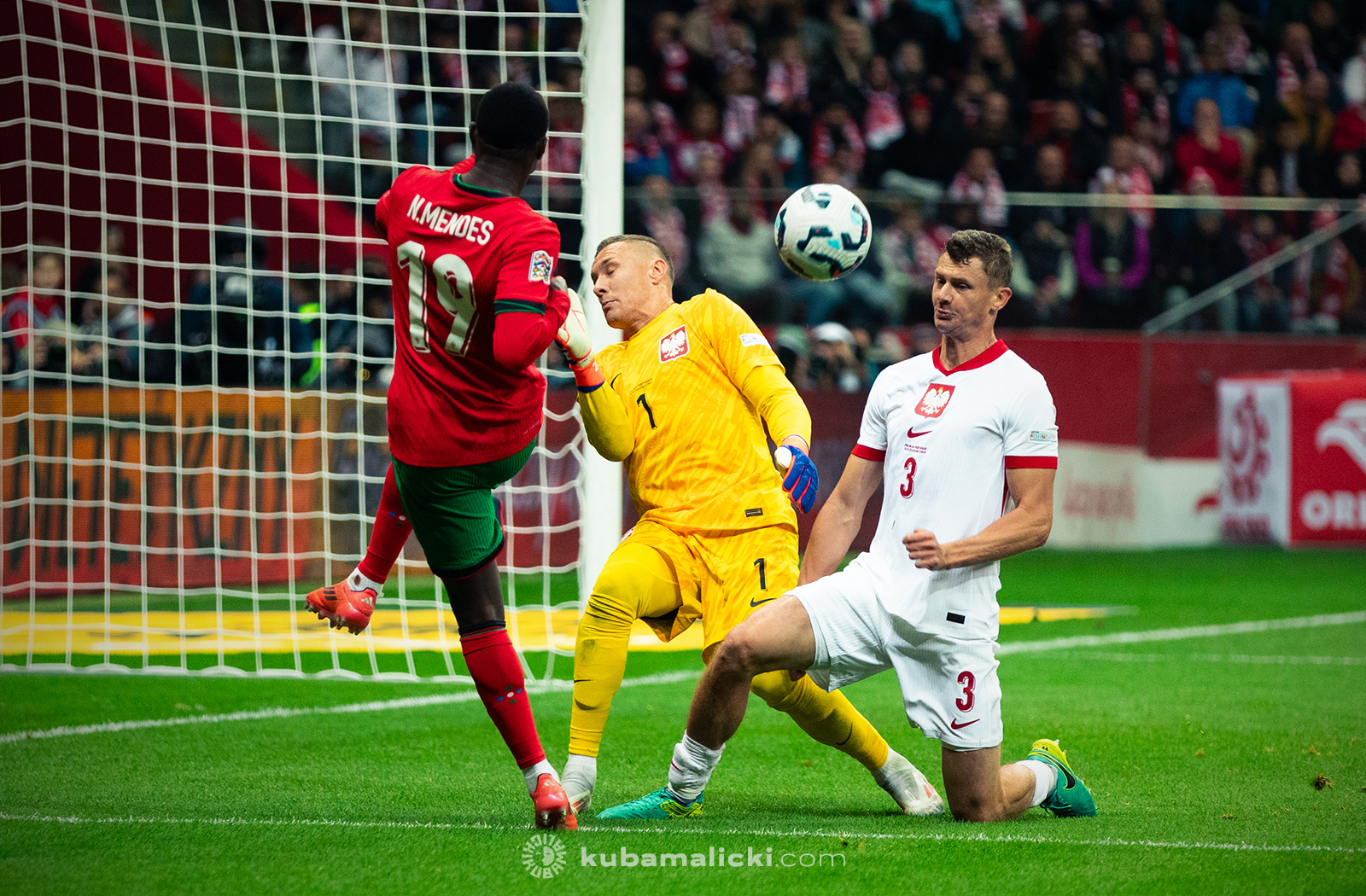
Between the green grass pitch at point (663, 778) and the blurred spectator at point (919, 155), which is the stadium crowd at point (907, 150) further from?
the green grass pitch at point (663, 778)

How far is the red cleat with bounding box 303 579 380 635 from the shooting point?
179 inches

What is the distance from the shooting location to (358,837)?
424cm

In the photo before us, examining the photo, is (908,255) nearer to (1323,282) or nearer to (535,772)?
(1323,282)

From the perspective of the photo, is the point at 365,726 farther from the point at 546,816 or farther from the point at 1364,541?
the point at 1364,541

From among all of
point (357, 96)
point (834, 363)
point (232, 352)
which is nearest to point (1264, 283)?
point (834, 363)

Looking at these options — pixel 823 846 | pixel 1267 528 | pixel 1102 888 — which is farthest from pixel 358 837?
pixel 1267 528

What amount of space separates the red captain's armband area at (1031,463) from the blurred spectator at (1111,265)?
382 inches

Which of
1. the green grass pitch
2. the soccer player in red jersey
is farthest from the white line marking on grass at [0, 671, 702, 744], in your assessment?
the soccer player in red jersey

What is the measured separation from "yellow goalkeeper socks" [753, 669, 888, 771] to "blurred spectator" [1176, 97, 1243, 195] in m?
13.0

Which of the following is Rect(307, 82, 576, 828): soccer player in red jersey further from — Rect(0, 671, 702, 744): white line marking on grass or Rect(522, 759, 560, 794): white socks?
Rect(0, 671, 702, 744): white line marking on grass

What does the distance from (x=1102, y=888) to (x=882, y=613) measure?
1.12 metres

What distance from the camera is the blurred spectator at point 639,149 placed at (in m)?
14.6

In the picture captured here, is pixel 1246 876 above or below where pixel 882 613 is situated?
below

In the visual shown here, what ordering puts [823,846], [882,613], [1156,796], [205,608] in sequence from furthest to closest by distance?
[205,608], [1156,796], [882,613], [823,846]
